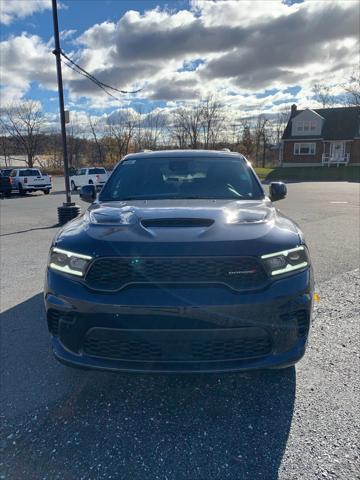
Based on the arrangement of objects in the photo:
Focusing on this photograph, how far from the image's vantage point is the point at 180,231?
2199 mm

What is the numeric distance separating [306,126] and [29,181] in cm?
3504

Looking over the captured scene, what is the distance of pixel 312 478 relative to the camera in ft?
5.97

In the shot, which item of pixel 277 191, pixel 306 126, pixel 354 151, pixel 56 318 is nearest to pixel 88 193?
pixel 56 318

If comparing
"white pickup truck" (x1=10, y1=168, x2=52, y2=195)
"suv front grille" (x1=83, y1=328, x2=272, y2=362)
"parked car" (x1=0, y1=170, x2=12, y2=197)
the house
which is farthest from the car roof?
the house

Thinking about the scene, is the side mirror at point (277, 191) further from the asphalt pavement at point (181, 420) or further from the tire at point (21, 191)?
the tire at point (21, 191)

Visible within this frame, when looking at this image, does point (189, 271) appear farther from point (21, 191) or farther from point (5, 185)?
point (21, 191)

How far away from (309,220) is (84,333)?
28.9ft

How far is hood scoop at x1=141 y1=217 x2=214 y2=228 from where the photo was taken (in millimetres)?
2311

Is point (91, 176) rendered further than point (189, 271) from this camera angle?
Yes

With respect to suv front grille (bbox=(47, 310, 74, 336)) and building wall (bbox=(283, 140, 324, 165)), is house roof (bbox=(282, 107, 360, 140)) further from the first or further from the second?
suv front grille (bbox=(47, 310, 74, 336))

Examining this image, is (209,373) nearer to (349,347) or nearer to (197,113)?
(349,347)

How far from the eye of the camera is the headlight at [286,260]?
210 centimetres

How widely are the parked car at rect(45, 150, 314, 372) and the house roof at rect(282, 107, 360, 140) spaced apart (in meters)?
44.9

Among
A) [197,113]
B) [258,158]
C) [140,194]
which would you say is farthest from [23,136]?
[140,194]
